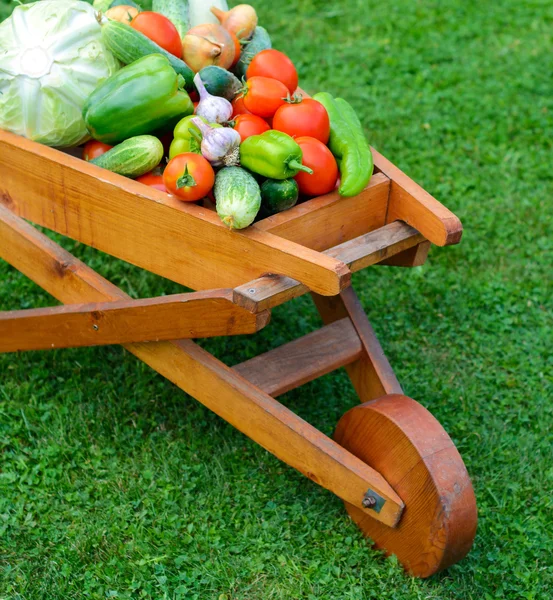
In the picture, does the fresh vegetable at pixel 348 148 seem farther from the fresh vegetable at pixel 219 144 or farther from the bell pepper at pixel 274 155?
the fresh vegetable at pixel 219 144

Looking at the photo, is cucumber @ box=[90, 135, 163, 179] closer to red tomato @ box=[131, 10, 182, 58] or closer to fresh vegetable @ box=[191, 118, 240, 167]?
fresh vegetable @ box=[191, 118, 240, 167]

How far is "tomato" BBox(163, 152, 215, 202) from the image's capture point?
233 centimetres

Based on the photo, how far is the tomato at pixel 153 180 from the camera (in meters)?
2.57

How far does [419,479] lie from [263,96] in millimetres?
1296

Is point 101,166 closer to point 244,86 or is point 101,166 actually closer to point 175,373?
point 244,86

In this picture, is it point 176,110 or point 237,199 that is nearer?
point 237,199

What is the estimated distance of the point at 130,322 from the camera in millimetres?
2668

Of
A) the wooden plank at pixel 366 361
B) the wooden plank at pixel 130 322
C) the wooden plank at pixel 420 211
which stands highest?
the wooden plank at pixel 420 211

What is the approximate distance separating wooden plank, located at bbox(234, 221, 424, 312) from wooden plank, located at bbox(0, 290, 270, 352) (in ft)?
0.19

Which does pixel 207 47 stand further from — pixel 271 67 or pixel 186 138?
pixel 186 138

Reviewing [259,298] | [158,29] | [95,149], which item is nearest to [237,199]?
[259,298]

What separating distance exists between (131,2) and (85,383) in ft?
5.11

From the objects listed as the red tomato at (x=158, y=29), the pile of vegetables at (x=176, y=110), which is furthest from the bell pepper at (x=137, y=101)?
the red tomato at (x=158, y=29)

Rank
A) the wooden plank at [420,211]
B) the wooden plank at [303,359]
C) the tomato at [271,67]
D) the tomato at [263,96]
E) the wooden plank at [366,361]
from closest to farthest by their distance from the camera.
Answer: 1. the wooden plank at [420,211]
2. the tomato at [263,96]
3. the tomato at [271,67]
4. the wooden plank at [303,359]
5. the wooden plank at [366,361]
